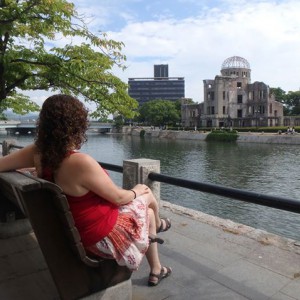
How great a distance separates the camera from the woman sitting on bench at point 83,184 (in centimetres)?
224

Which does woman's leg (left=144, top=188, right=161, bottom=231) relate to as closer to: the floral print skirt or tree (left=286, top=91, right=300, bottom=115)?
the floral print skirt

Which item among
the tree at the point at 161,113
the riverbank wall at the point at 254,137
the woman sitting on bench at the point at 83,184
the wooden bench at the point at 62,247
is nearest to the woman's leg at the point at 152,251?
the woman sitting on bench at the point at 83,184

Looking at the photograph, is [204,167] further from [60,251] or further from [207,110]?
[207,110]

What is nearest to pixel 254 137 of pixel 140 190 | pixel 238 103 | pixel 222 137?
pixel 222 137

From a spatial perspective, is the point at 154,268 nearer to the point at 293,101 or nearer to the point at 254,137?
the point at 254,137

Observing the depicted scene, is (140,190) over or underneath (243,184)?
over

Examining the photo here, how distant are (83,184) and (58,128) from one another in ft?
1.30

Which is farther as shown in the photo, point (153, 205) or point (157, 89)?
point (157, 89)

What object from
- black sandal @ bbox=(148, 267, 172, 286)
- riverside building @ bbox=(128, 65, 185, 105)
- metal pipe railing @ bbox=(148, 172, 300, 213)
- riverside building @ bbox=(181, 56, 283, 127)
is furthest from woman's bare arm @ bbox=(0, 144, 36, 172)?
riverside building @ bbox=(128, 65, 185, 105)

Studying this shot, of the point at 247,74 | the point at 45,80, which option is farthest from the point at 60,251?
the point at 247,74

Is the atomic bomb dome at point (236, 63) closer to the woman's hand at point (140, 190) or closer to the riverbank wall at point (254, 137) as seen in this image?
the riverbank wall at point (254, 137)

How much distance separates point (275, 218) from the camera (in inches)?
516

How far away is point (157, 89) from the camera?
154750 mm

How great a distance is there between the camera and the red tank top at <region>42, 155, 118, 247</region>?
7.47 ft
